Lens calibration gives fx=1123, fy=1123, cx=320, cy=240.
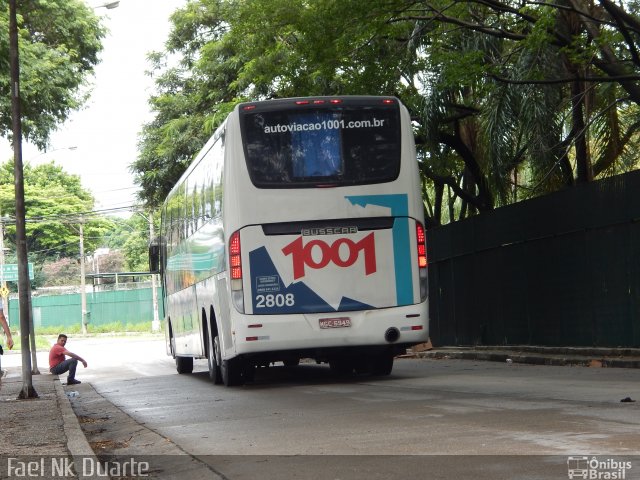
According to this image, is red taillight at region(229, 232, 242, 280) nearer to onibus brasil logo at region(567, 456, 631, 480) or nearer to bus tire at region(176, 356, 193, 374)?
onibus brasil logo at region(567, 456, 631, 480)

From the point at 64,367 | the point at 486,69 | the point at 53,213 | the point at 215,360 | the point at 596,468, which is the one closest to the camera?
the point at 596,468

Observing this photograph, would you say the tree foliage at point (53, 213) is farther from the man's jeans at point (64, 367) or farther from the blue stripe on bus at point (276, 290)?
the blue stripe on bus at point (276, 290)

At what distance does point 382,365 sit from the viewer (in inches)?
717

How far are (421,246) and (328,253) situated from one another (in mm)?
1360

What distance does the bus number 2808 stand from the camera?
15562 mm

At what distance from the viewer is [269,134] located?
1585 centimetres

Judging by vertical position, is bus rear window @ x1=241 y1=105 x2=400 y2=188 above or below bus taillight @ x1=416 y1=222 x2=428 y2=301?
above

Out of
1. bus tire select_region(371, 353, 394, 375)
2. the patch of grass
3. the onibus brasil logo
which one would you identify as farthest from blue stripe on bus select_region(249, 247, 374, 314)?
the patch of grass

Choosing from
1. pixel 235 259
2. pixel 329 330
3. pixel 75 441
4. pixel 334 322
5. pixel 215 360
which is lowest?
pixel 75 441

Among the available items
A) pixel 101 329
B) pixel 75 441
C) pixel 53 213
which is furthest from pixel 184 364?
pixel 53 213

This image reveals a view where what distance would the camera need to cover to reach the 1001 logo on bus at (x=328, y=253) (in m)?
15.6

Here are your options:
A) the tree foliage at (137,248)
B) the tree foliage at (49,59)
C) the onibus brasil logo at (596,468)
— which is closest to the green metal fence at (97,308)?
the tree foliage at (137,248)

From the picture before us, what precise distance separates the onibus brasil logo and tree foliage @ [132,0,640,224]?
33.7ft

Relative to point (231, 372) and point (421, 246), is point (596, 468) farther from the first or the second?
point (231, 372)
